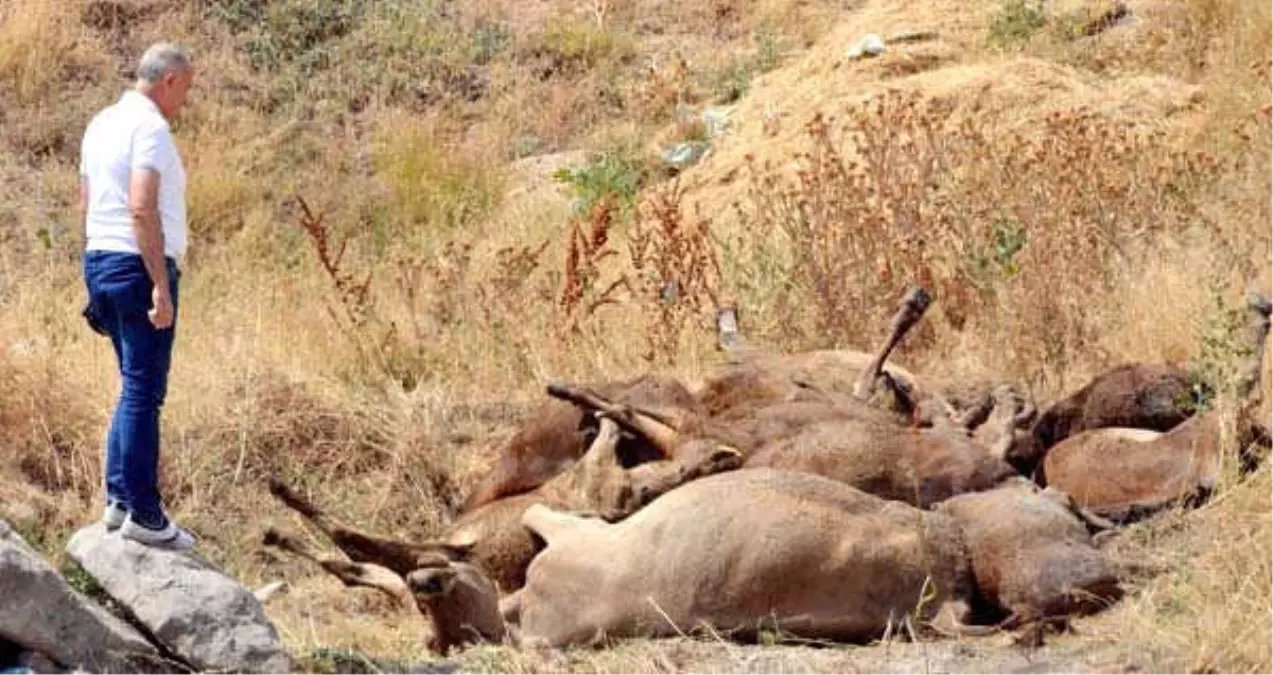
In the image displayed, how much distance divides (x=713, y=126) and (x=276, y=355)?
6.58 m

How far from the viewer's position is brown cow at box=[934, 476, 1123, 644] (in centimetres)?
668

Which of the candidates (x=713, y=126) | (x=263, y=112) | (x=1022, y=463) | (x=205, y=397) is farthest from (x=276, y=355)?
(x=263, y=112)

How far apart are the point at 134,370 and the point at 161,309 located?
0.24m

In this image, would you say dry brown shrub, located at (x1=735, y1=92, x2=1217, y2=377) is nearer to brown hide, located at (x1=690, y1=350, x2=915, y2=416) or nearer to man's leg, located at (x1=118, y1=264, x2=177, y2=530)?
brown hide, located at (x1=690, y1=350, x2=915, y2=416)

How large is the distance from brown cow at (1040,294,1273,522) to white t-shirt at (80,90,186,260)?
129 inches

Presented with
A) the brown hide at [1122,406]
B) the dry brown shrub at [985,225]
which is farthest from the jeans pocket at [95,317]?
the dry brown shrub at [985,225]

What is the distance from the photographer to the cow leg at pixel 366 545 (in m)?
7.15

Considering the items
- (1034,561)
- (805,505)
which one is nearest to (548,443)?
(805,505)

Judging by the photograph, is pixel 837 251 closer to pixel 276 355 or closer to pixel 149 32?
pixel 276 355

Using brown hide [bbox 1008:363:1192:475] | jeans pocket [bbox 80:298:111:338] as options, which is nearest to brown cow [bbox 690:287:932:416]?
brown hide [bbox 1008:363:1192:475]

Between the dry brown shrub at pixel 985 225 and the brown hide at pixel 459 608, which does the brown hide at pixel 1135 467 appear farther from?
the brown hide at pixel 459 608

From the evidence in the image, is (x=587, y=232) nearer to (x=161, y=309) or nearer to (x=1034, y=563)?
(x=1034, y=563)

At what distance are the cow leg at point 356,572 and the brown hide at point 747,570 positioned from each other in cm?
65

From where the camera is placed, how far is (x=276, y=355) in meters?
10.2
